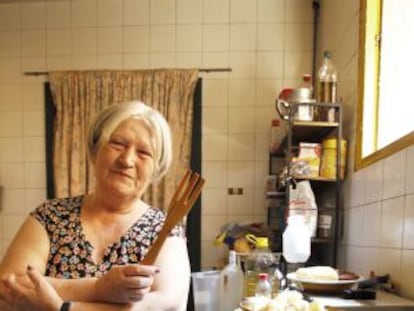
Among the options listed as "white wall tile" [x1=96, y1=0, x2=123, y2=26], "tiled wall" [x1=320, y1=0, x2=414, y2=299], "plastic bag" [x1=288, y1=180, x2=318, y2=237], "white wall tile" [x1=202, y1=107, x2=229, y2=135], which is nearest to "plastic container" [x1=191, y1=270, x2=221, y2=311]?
"plastic bag" [x1=288, y1=180, x2=318, y2=237]

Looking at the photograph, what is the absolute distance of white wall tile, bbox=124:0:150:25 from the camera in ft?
9.68

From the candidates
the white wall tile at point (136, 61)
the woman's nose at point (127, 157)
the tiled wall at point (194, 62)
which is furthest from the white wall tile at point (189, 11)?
the woman's nose at point (127, 157)

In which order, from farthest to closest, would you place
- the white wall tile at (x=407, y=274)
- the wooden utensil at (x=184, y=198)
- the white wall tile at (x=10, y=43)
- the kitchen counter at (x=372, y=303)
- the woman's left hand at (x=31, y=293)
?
the white wall tile at (x=10, y=43) → the white wall tile at (x=407, y=274) → the kitchen counter at (x=372, y=303) → the woman's left hand at (x=31, y=293) → the wooden utensil at (x=184, y=198)

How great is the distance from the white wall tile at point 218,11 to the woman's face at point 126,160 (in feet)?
7.03

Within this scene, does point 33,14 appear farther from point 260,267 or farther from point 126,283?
point 126,283

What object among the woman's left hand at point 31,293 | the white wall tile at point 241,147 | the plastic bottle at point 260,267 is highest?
the white wall tile at point 241,147

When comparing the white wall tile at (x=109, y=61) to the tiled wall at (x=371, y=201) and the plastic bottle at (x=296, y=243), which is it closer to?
the tiled wall at (x=371, y=201)

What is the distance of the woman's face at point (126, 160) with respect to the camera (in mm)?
915

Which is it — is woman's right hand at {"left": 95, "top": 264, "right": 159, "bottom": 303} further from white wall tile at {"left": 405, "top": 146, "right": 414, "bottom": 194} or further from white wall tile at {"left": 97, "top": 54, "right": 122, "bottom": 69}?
white wall tile at {"left": 97, "top": 54, "right": 122, "bottom": 69}

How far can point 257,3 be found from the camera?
288 centimetres

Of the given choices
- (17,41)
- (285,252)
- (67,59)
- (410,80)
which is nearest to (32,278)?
(285,252)

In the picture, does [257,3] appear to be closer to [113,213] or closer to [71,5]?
[71,5]

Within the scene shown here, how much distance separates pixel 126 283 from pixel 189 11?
2511mm

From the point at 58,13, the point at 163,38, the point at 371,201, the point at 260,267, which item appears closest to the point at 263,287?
the point at 260,267
